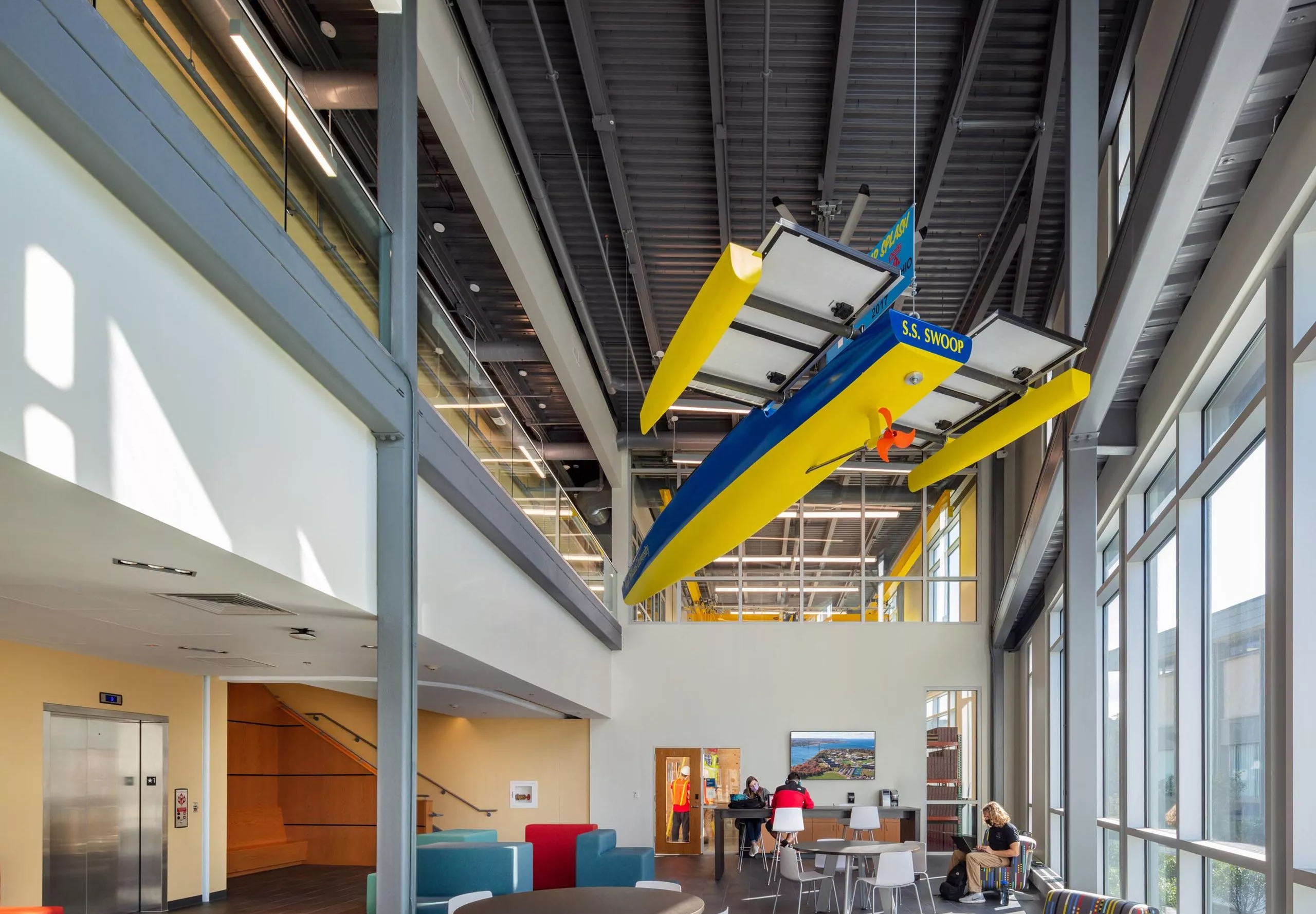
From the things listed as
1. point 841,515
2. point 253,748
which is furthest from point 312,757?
point 841,515

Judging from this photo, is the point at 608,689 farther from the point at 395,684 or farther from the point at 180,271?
the point at 180,271

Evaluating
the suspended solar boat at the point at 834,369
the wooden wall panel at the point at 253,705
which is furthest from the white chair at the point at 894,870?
the wooden wall panel at the point at 253,705

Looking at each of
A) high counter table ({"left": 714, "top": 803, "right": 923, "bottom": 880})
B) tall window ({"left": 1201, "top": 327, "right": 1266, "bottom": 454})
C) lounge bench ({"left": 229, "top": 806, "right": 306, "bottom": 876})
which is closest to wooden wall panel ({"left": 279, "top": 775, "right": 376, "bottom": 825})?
lounge bench ({"left": 229, "top": 806, "right": 306, "bottom": 876})

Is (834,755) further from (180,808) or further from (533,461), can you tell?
(180,808)

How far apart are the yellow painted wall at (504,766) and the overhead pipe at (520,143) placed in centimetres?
734

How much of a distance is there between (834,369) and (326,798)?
45.7ft

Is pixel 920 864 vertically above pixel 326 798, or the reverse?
pixel 920 864

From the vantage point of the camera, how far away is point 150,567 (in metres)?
4.84

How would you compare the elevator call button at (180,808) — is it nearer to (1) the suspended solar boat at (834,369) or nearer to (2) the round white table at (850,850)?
(2) the round white table at (850,850)

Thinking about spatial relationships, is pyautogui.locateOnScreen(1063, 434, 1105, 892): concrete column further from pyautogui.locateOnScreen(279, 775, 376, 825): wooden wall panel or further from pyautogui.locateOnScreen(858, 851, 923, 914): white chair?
pyautogui.locateOnScreen(279, 775, 376, 825): wooden wall panel

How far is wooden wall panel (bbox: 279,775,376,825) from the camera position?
16.6 m

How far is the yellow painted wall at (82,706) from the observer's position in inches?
348

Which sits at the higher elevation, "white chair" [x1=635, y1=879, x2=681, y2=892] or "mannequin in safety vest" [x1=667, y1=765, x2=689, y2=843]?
"white chair" [x1=635, y1=879, x2=681, y2=892]

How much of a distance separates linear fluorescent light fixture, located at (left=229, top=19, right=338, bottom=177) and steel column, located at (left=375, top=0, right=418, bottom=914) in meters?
0.89
